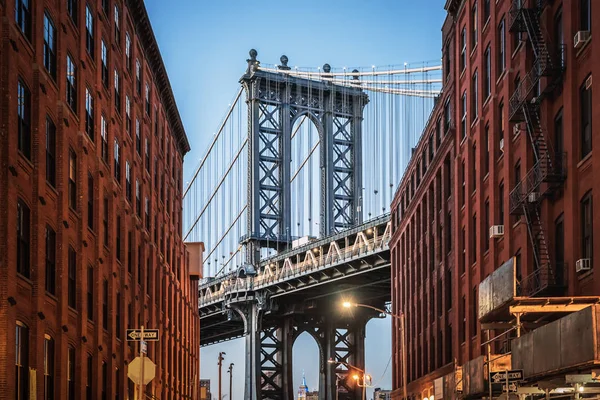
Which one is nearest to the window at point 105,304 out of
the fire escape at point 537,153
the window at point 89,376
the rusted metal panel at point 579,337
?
the window at point 89,376

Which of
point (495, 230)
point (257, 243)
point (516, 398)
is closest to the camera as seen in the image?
point (516, 398)

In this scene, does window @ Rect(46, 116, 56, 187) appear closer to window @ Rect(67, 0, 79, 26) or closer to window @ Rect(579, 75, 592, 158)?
window @ Rect(67, 0, 79, 26)

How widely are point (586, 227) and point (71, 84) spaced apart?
17586mm

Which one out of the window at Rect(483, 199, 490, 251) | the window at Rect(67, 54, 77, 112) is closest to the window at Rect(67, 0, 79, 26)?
the window at Rect(67, 54, 77, 112)

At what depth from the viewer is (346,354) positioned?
139875mm

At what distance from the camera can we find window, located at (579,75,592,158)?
1365 inches

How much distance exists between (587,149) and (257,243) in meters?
86.2

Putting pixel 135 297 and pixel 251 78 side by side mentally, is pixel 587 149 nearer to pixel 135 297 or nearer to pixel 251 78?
pixel 135 297

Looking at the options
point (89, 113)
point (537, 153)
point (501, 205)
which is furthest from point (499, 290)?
point (89, 113)

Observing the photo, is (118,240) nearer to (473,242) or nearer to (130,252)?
(130,252)

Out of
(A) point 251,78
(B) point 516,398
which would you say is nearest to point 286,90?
(A) point 251,78

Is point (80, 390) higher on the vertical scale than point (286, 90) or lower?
lower

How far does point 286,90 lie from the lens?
407 ft

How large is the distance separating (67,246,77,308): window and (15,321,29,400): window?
21.7ft
